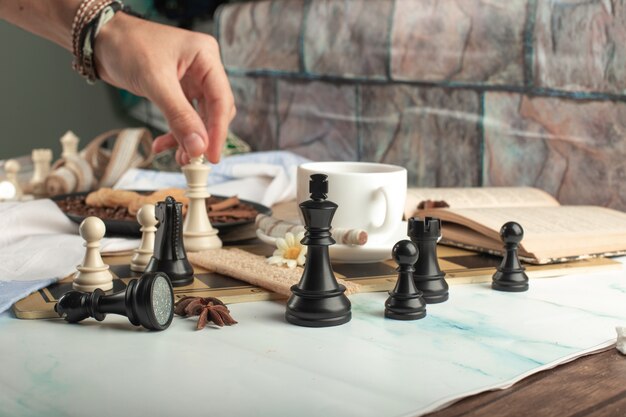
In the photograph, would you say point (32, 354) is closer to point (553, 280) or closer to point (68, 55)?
point (553, 280)

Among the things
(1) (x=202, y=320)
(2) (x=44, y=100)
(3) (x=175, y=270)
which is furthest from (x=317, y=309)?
(2) (x=44, y=100)

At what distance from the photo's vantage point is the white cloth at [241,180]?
6.29 ft

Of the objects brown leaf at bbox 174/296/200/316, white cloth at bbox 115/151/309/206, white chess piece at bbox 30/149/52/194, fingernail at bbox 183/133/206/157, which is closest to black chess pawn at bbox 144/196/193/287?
brown leaf at bbox 174/296/200/316

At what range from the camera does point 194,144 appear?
4.34 ft

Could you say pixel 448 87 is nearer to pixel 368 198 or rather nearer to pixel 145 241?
pixel 368 198

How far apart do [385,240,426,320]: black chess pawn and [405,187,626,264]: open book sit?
351 mm

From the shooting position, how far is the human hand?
133 centimetres

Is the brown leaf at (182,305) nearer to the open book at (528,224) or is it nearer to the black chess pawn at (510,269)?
the black chess pawn at (510,269)

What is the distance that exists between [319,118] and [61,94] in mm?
1599

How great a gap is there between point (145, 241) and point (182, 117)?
249 millimetres

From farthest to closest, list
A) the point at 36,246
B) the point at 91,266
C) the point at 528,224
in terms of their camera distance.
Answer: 1. the point at 528,224
2. the point at 36,246
3. the point at 91,266

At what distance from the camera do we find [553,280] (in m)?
1.19

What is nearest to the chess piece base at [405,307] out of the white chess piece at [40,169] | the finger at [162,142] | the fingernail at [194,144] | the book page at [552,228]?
the book page at [552,228]

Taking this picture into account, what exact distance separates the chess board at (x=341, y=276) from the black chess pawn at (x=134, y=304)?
49 millimetres
